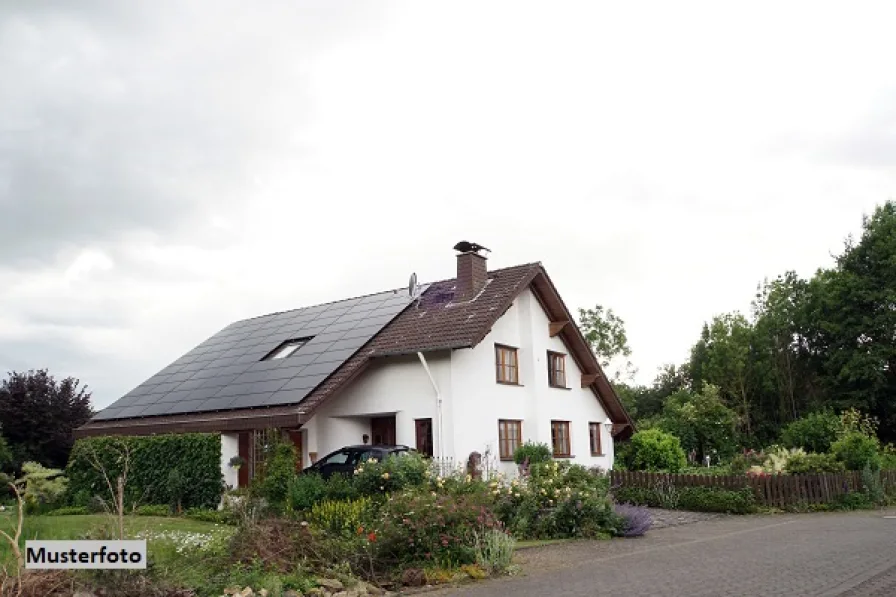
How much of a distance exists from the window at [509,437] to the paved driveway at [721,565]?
256 inches

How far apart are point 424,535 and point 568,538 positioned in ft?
17.9

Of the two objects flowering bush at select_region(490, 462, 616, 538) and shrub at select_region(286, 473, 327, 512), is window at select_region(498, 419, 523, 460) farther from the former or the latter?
shrub at select_region(286, 473, 327, 512)

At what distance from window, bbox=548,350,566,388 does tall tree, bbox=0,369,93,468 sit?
17.8 m

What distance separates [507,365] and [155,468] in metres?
10.7

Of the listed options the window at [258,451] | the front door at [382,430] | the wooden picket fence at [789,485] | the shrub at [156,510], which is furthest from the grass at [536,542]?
the shrub at [156,510]

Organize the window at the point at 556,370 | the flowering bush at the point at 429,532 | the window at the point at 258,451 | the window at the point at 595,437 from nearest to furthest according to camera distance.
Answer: the flowering bush at the point at 429,532
the window at the point at 258,451
the window at the point at 556,370
the window at the point at 595,437

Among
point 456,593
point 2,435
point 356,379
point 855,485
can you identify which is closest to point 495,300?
point 356,379

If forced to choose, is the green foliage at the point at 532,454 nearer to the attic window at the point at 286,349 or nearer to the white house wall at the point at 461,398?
the white house wall at the point at 461,398

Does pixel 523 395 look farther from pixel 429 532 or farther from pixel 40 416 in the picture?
pixel 40 416

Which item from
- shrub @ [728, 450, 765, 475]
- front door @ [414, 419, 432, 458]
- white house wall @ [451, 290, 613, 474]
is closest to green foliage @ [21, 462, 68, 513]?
front door @ [414, 419, 432, 458]

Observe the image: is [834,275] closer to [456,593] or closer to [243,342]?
→ [243,342]

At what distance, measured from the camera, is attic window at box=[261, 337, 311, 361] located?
25.5 metres

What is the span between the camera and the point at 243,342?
94.3ft

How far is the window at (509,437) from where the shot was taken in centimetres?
2341
